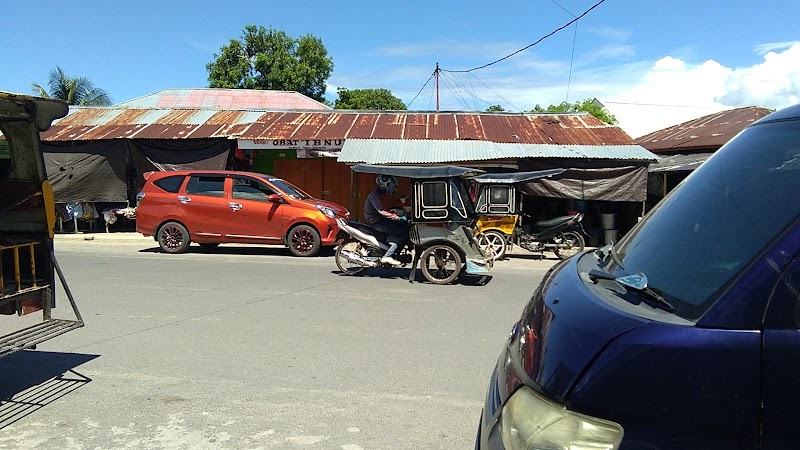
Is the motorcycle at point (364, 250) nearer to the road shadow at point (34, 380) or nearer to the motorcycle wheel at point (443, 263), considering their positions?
the motorcycle wheel at point (443, 263)

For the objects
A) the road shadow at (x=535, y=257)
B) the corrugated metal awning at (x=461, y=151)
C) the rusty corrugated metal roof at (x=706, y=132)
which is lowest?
the road shadow at (x=535, y=257)

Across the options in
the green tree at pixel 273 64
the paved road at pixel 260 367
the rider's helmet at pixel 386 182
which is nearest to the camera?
the paved road at pixel 260 367

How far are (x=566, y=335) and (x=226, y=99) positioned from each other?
33.8m

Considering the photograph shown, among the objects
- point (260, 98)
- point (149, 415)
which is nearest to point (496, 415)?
point (149, 415)

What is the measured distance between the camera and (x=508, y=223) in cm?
1262

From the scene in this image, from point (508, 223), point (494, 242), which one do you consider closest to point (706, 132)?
point (508, 223)

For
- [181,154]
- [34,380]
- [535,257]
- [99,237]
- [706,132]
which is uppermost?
[706,132]

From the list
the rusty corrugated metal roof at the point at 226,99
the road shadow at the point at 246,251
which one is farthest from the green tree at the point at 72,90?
the road shadow at the point at 246,251

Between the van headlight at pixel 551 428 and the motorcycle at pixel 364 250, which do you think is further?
the motorcycle at pixel 364 250

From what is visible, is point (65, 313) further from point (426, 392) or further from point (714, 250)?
point (714, 250)

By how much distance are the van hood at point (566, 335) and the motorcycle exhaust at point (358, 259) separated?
7479 millimetres

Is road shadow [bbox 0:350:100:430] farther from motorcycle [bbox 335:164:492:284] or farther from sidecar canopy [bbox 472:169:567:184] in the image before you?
sidecar canopy [bbox 472:169:567:184]

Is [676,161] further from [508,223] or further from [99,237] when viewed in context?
[99,237]

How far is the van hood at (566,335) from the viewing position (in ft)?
5.11
